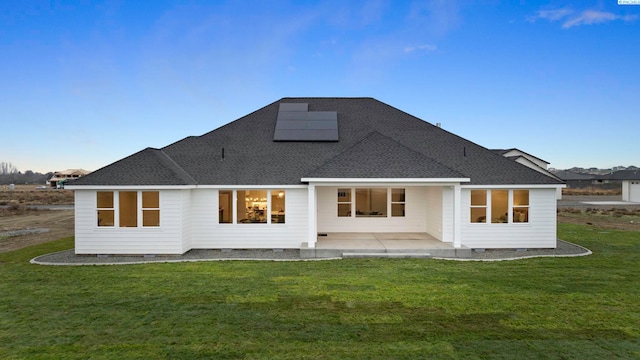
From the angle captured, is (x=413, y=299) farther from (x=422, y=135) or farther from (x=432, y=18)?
(x=432, y=18)

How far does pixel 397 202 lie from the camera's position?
1464 centimetres

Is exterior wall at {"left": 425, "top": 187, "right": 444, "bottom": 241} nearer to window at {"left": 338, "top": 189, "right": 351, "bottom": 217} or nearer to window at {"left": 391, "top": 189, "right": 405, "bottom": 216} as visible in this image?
window at {"left": 391, "top": 189, "right": 405, "bottom": 216}

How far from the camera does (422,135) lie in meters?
15.6

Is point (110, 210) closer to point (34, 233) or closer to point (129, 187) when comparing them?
point (129, 187)

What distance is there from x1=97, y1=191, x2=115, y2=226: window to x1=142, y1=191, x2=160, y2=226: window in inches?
46.3

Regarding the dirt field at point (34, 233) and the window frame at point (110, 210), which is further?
the dirt field at point (34, 233)

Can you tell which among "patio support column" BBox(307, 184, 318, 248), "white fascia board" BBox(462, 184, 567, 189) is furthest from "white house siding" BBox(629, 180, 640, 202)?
Result: "patio support column" BBox(307, 184, 318, 248)

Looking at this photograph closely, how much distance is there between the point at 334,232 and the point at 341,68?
15.0 metres

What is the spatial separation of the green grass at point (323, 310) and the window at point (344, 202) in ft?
15.3

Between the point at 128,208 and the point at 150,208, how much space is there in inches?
31.9

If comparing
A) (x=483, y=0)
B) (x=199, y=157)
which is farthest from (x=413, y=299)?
(x=483, y=0)

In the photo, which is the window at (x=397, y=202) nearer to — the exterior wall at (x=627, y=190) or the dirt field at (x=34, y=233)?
the dirt field at (x=34, y=233)

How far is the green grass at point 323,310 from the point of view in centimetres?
475

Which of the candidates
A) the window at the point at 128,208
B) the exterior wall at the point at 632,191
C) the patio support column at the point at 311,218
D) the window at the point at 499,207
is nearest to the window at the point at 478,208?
the window at the point at 499,207
